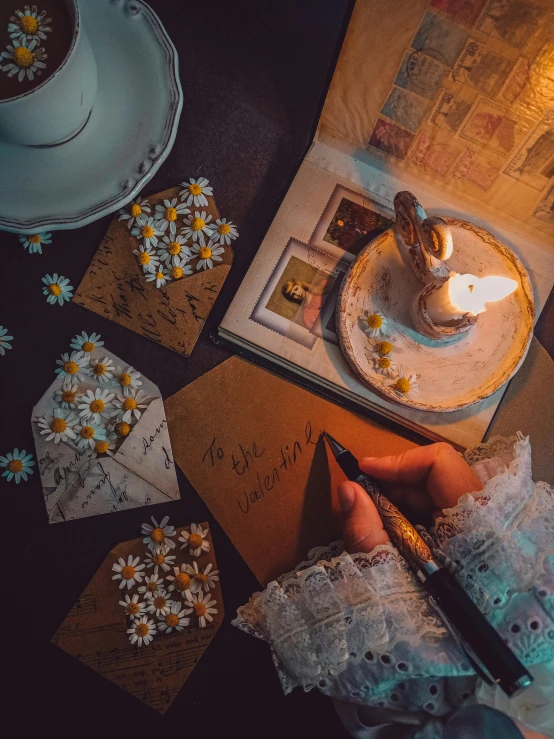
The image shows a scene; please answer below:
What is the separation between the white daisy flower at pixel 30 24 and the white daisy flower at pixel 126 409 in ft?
1.07

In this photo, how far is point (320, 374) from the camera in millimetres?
597

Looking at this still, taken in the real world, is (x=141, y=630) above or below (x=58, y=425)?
below

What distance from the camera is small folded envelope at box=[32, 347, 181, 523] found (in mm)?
583

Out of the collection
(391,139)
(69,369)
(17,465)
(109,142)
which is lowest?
(17,465)

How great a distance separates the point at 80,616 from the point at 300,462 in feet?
0.92

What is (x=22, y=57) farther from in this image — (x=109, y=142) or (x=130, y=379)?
(x=130, y=379)

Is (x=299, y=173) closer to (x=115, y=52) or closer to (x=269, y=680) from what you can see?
(x=115, y=52)

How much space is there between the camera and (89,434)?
0.58 m

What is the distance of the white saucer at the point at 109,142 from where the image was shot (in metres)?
0.50

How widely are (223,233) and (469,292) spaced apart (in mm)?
265

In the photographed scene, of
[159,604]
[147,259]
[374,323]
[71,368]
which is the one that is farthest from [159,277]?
[159,604]

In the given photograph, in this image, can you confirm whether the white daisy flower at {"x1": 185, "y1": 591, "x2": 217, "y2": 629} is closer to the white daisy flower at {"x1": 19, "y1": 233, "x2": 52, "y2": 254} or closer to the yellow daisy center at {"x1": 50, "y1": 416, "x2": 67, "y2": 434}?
the yellow daisy center at {"x1": 50, "y1": 416, "x2": 67, "y2": 434}

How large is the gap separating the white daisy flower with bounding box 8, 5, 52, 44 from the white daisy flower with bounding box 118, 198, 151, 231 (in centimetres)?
18

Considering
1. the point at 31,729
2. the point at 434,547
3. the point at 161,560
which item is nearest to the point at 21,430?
the point at 161,560
